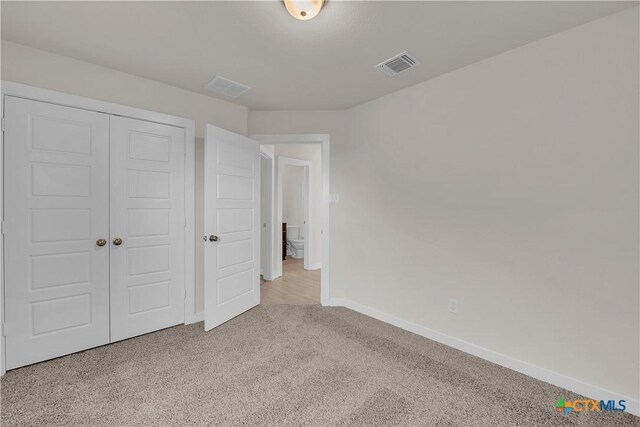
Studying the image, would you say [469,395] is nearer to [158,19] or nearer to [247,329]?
[247,329]

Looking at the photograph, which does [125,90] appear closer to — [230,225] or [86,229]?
[86,229]

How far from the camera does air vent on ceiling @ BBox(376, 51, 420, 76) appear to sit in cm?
224

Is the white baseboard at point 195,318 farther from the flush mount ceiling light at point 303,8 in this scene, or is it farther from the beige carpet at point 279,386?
the flush mount ceiling light at point 303,8

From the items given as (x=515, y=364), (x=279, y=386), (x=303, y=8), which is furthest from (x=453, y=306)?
(x=303, y=8)

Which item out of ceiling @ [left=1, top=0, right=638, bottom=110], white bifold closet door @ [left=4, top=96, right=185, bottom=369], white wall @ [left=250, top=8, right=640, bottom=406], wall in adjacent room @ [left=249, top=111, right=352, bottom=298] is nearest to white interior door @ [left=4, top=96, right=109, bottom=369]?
white bifold closet door @ [left=4, top=96, right=185, bottom=369]

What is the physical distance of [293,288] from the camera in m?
4.24

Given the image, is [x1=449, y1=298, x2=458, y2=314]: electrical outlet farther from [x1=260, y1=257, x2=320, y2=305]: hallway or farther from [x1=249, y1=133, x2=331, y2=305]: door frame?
[x1=260, y1=257, x2=320, y2=305]: hallway

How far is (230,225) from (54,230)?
1.39m

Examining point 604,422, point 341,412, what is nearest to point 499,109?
point 604,422

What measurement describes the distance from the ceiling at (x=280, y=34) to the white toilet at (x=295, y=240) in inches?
170

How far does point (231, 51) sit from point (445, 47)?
162 centimetres

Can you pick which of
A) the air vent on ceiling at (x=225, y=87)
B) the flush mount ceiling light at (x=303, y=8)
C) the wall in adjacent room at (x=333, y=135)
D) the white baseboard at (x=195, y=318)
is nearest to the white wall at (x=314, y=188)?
the wall in adjacent room at (x=333, y=135)

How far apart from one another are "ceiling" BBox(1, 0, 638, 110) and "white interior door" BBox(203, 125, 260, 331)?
713 mm

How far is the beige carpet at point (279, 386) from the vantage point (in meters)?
1.64
